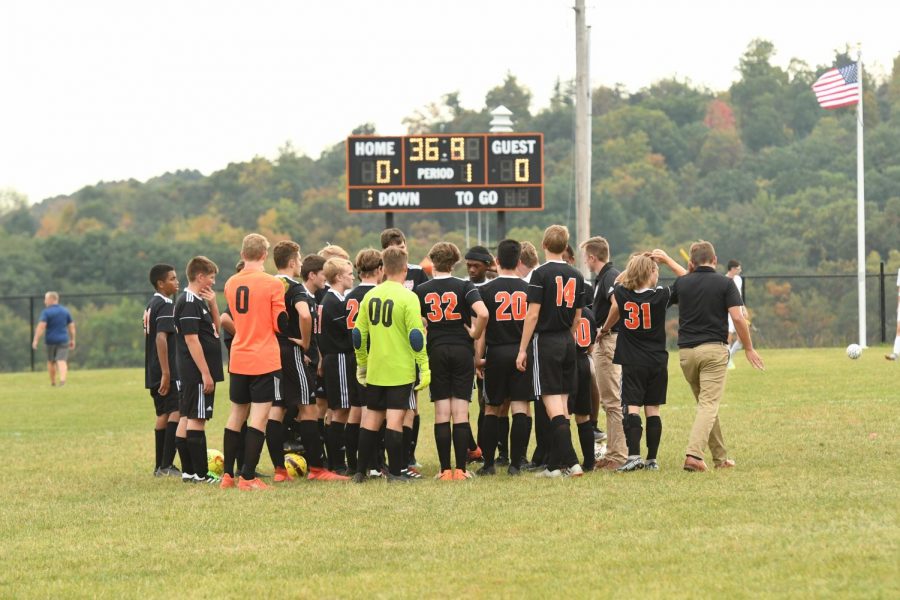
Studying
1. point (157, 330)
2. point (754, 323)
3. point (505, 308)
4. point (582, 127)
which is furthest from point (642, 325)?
point (754, 323)

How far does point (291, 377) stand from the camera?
11211mm

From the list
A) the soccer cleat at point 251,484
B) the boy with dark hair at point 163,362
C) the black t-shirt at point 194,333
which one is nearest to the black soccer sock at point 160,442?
the boy with dark hair at point 163,362

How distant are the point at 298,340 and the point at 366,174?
1608cm

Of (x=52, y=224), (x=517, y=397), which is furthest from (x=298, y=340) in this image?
(x=52, y=224)

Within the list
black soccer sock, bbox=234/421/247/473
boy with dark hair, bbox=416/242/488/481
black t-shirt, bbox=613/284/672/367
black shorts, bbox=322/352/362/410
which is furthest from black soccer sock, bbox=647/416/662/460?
black soccer sock, bbox=234/421/247/473

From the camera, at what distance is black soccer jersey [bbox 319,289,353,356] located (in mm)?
11250

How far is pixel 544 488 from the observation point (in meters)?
10.0

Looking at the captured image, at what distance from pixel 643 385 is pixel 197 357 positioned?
12.1ft

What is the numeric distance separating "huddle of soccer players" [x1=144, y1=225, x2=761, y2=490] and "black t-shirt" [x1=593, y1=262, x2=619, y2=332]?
12 mm

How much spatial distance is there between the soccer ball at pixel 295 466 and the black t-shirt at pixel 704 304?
340 cm

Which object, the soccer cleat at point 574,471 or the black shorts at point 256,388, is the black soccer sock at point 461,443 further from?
the black shorts at point 256,388

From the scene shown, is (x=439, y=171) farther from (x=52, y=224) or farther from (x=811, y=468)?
(x=52, y=224)

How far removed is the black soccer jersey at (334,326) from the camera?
11.2 m

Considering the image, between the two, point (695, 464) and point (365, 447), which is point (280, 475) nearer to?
point (365, 447)
